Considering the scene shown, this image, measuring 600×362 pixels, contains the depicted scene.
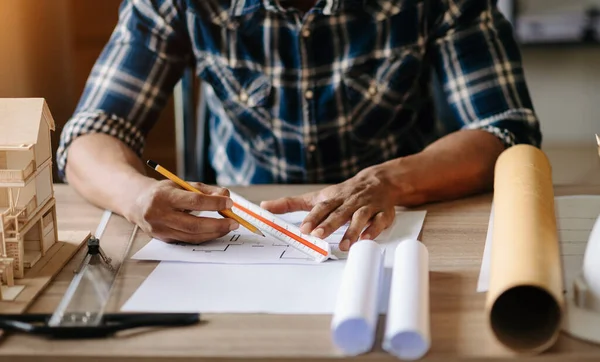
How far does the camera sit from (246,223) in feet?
3.13

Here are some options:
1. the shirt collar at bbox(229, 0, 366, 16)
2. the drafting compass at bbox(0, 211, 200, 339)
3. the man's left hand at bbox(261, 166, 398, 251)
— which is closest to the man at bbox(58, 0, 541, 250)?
the shirt collar at bbox(229, 0, 366, 16)

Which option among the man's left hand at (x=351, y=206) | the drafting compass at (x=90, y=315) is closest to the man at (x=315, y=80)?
the man's left hand at (x=351, y=206)

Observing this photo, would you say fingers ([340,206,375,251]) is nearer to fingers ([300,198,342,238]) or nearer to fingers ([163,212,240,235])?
fingers ([300,198,342,238])

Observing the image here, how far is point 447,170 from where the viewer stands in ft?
3.79

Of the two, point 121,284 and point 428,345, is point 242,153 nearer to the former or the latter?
point 121,284

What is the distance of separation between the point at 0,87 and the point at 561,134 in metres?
2.63

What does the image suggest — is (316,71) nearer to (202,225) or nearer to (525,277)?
(202,225)

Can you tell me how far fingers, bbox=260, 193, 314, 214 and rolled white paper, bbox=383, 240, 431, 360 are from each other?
0.31 metres

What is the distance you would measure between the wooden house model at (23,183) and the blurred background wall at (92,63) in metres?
0.14

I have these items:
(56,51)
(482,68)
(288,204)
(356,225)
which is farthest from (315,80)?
(56,51)

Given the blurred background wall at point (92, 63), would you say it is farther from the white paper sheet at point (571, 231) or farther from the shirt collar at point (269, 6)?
the white paper sheet at point (571, 231)

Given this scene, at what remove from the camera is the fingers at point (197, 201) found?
3.01 ft

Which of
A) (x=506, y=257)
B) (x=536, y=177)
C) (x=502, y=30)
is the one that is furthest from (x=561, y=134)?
(x=506, y=257)

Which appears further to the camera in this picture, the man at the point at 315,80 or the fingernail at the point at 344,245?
the man at the point at 315,80
